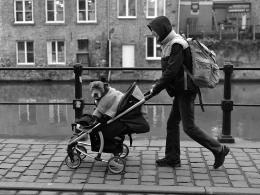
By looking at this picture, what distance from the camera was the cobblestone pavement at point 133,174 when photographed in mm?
4152

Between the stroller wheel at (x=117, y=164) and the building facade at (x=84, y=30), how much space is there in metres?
23.0

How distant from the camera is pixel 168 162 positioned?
15.9 feet

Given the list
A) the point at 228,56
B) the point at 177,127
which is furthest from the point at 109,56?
the point at 177,127

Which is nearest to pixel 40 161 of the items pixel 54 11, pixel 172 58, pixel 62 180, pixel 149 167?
pixel 62 180

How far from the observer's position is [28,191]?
4.17m

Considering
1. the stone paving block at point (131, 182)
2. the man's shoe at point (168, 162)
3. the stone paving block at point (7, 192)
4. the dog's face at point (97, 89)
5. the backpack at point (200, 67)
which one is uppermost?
the backpack at point (200, 67)

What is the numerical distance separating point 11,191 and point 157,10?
996 inches

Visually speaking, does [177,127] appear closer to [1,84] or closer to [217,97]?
[217,97]

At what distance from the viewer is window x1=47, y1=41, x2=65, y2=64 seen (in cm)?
2852

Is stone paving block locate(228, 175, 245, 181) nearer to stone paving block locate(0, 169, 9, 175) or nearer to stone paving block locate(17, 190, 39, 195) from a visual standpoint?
stone paving block locate(17, 190, 39, 195)

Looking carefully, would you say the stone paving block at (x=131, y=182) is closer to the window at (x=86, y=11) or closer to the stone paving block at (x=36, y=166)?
the stone paving block at (x=36, y=166)

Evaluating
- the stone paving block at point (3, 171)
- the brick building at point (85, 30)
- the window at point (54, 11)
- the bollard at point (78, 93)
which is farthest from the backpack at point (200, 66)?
the window at point (54, 11)

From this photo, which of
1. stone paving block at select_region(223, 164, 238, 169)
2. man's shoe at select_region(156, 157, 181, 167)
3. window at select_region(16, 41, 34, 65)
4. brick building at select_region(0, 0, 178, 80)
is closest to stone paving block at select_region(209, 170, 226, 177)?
stone paving block at select_region(223, 164, 238, 169)

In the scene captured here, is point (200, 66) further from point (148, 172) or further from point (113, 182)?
point (113, 182)
